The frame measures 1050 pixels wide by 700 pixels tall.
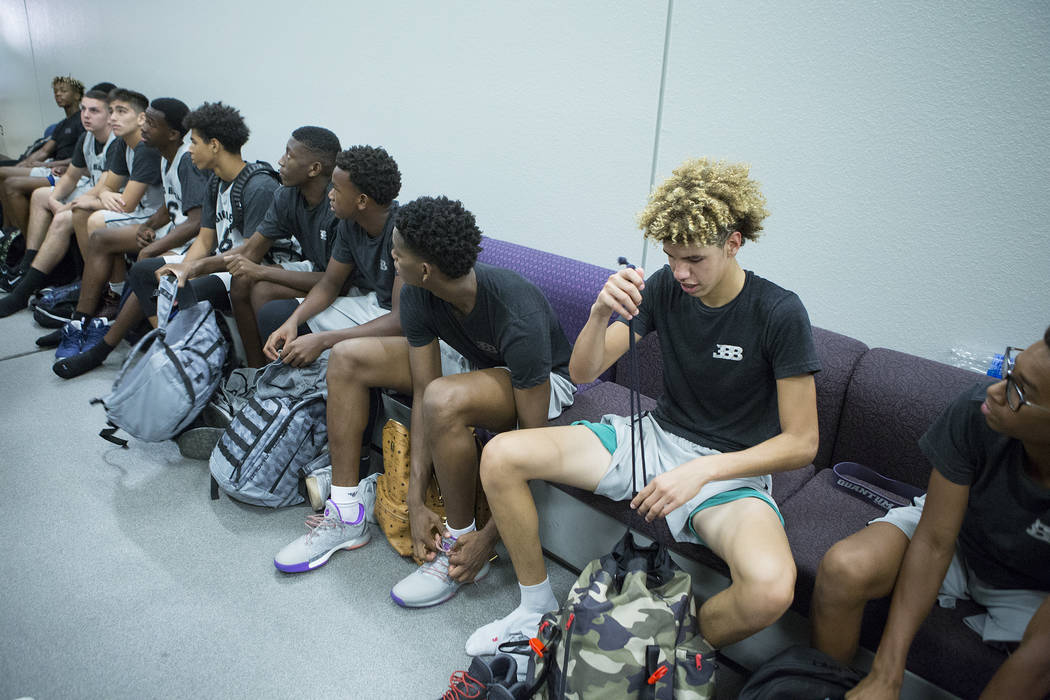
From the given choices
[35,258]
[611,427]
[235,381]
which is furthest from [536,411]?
[35,258]

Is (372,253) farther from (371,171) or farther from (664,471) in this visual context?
(664,471)

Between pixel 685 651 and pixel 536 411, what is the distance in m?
0.74

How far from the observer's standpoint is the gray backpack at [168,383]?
236 cm

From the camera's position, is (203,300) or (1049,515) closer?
(1049,515)

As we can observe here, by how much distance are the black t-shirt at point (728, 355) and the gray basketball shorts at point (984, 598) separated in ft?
1.10

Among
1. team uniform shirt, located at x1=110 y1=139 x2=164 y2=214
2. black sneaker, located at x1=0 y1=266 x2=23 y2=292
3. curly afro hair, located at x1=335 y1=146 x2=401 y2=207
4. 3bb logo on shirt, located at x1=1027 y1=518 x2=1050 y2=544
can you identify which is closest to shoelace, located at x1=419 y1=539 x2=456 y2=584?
curly afro hair, located at x1=335 y1=146 x2=401 y2=207

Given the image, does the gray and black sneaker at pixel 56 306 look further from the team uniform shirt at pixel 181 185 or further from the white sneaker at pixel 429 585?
the white sneaker at pixel 429 585

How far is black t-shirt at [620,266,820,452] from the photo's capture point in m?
1.49

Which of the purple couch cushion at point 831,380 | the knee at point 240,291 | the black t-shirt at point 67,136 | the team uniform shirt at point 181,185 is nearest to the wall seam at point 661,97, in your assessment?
the purple couch cushion at point 831,380

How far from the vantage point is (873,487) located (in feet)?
5.65

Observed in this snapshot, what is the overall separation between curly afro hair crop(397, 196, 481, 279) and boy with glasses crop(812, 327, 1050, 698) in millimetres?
1117

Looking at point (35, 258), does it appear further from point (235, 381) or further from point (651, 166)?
point (651, 166)

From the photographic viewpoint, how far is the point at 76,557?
6.61 ft

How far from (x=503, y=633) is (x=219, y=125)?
8.06ft
